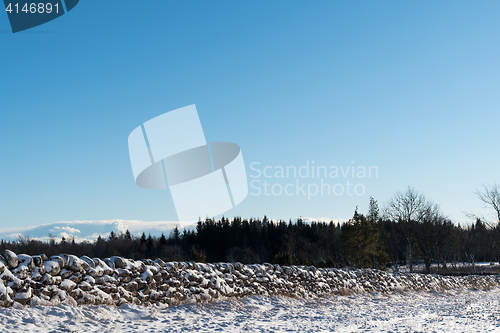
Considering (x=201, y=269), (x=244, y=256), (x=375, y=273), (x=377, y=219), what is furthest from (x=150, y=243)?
(x=201, y=269)

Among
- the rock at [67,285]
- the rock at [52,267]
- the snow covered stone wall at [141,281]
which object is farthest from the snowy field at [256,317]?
the rock at [52,267]

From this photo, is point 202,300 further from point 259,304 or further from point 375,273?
point 375,273

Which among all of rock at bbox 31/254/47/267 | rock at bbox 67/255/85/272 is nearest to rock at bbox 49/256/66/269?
rock at bbox 67/255/85/272

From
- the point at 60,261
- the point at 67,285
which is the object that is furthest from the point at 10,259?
the point at 67,285

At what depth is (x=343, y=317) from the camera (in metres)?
10.3

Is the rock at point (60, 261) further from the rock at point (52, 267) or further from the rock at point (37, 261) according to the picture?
the rock at point (37, 261)

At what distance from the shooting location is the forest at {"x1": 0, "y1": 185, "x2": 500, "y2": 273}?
1615 inches

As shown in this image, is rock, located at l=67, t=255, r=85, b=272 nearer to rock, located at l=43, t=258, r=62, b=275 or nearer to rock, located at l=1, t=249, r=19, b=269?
rock, located at l=43, t=258, r=62, b=275

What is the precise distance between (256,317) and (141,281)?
299 centimetres

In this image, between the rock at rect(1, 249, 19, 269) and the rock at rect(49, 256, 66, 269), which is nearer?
the rock at rect(1, 249, 19, 269)

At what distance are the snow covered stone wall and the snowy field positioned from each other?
34 centimetres

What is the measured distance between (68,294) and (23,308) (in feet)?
3.24

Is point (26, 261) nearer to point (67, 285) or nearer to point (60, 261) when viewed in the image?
point (60, 261)

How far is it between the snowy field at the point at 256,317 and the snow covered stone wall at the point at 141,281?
0.34 metres
